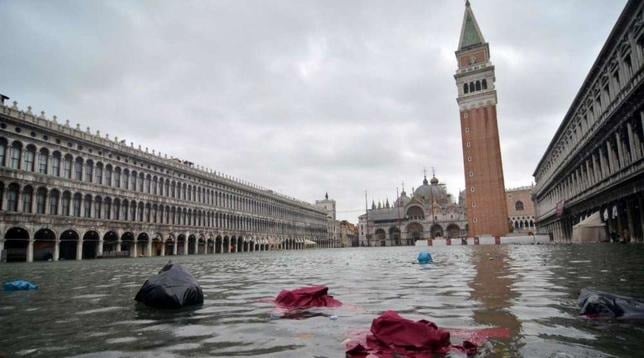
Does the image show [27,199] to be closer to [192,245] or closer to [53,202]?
[53,202]

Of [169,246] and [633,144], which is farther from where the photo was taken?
[169,246]

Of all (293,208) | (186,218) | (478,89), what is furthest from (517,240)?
(293,208)

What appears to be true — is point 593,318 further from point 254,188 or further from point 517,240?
point 254,188

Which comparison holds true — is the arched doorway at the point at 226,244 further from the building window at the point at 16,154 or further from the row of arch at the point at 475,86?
the row of arch at the point at 475,86

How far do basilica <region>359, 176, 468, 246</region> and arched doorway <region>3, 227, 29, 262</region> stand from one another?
8548cm

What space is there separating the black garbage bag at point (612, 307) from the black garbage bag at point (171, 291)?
5642 mm

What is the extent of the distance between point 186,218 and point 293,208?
38.7 metres

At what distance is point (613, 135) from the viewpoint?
26.7 metres

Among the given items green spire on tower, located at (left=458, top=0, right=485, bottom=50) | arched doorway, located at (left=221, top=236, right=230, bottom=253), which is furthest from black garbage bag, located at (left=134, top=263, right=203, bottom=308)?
green spire on tower, located at (left=458, top=0, right=485, bottom=50)

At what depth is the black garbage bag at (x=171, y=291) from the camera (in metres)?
6.78

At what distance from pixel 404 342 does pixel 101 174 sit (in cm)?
4563

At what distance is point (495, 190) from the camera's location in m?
67.2

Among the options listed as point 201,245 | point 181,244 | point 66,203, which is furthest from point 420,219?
point 66,203

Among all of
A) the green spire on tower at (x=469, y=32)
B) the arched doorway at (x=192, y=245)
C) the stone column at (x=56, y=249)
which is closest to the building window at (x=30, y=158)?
the stone column at (x=56, y=249)
